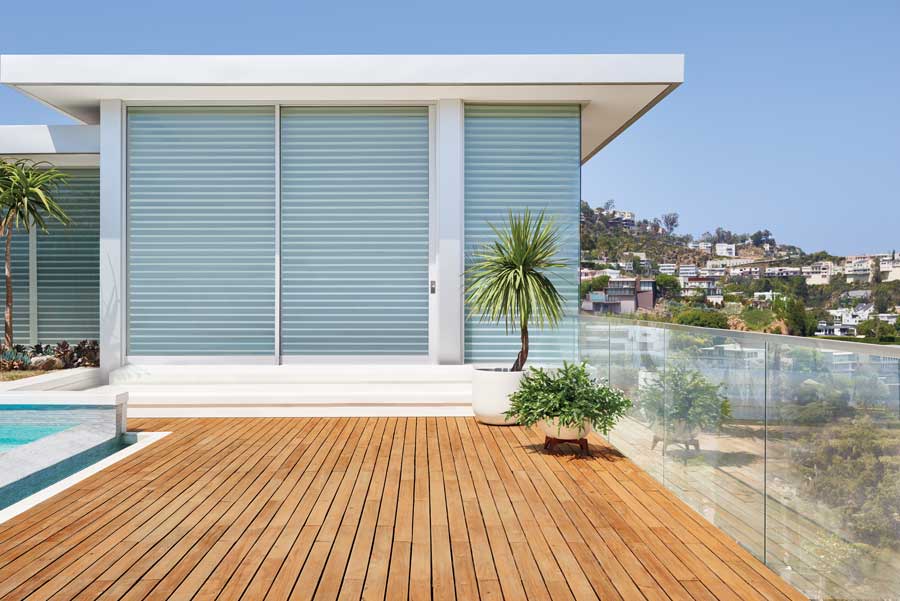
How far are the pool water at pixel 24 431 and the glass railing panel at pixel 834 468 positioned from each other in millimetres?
4934

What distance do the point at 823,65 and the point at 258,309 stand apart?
5102cm

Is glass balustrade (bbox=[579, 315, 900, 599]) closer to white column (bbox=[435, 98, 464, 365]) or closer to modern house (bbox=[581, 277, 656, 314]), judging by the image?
modern house (bbox=[581, 277, 656, 314])

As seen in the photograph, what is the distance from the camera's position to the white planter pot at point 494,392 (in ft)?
19.4

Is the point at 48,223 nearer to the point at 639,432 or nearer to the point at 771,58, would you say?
the point at 639,432

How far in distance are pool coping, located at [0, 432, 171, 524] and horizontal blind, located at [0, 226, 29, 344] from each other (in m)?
3.49

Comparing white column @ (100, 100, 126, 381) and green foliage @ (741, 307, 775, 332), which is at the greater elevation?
white column @ (100, 100, 126, 381)

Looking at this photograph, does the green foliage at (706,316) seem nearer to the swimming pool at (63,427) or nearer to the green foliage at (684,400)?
the green foliage at (684,400)

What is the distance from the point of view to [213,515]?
144 inches

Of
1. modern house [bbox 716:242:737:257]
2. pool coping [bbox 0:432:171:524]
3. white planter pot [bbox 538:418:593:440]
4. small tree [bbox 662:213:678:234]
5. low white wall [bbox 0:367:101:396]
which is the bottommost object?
pool coping [bbox 0:432:171:524]

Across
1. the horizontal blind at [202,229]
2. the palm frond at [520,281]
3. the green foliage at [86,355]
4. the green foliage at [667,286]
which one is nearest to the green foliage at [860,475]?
the palm frond at [520,281]

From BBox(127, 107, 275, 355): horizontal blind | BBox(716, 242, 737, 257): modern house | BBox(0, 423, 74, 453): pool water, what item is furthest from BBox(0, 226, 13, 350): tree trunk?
BBox(716, 242, 737, 257): modern house

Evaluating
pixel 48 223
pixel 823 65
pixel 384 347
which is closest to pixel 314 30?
pixel 48 223

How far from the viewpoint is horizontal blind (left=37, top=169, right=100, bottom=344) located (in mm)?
8180

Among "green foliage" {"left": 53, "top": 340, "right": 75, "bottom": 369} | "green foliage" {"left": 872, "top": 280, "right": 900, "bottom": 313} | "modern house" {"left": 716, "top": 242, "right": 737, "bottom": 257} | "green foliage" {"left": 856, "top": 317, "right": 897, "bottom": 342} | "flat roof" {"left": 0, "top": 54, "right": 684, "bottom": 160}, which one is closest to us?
"flat roof" {"left": 0, "top": 54, "right": 684, "bottom": 160}
